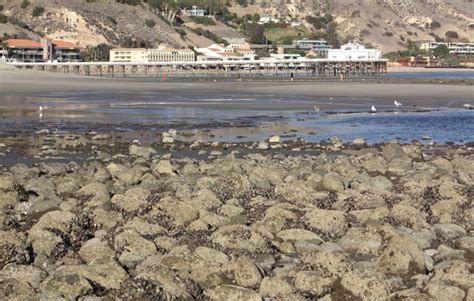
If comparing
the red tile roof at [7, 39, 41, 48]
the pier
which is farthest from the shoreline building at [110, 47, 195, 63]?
the red tile roof at [7, 39, 41, 48]

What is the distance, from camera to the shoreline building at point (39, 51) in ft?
389

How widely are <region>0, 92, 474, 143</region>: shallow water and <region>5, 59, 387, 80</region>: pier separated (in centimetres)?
5967

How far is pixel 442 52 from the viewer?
622 ft

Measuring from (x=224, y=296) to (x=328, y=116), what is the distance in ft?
90.1

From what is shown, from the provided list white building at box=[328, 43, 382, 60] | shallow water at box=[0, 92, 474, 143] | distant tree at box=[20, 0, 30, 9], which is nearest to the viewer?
shallow water at box=[0, 92, 474, 143]

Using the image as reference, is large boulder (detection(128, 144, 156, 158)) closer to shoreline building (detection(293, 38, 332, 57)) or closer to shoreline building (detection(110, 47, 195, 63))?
shoreline building (detection(110, 47, 195, 63))

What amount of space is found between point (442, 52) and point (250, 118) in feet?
547

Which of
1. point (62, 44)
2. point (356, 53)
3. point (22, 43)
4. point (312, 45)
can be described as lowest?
point (356, 53)

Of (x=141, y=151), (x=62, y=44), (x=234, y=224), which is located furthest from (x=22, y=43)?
(x=234, y=224)

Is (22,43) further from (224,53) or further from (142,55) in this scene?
(224,53)

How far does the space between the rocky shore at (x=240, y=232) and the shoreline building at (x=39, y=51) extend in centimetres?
10580

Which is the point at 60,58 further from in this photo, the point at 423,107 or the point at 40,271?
the point at 40,271

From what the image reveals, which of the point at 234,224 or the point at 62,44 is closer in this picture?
the point at 234,224

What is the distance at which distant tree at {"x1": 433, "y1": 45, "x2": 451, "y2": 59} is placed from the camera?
187 metres
